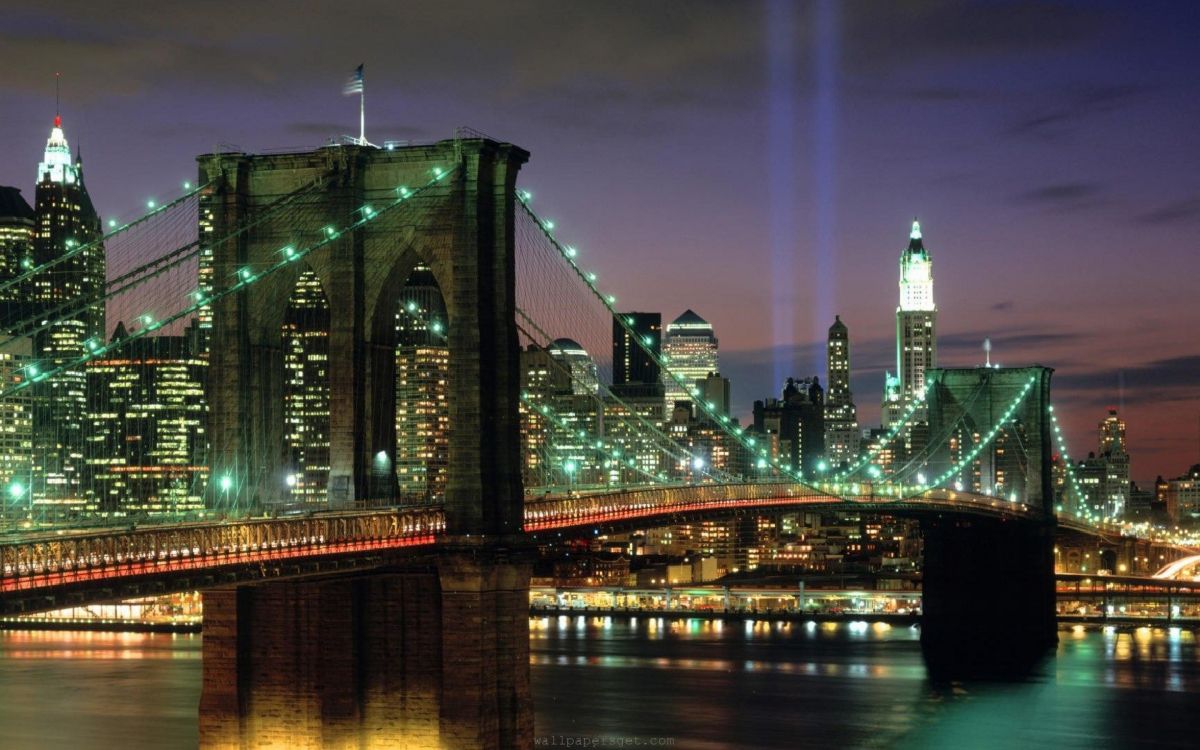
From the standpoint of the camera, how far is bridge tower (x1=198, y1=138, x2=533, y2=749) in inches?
1731

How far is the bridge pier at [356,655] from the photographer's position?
4388 cm

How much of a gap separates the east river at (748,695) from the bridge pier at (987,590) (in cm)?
200

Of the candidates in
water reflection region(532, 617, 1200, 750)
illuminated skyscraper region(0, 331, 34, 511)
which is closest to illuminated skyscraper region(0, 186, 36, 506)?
illuminated skyscraper region(0, 331, 34, 511)

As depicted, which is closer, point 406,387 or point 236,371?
point 236,371

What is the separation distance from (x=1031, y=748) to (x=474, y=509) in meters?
27.8

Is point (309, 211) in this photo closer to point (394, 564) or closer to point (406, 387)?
point (394, 564)

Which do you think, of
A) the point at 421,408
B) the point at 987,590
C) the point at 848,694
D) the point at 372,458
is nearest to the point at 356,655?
the point at 372,458

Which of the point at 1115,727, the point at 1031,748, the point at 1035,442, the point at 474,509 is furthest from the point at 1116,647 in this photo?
the point at 474,509

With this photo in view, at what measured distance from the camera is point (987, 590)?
96.6 meters

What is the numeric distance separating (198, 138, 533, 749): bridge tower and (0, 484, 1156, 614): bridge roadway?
5.76 feet

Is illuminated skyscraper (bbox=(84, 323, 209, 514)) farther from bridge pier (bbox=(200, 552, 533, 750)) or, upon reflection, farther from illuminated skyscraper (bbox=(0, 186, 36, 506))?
bridge pier (bbox=(200, 552, 533, 750))

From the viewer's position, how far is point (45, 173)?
512 ft

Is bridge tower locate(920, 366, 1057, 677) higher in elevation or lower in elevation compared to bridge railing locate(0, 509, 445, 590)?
lower

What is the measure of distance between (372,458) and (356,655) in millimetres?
4554
